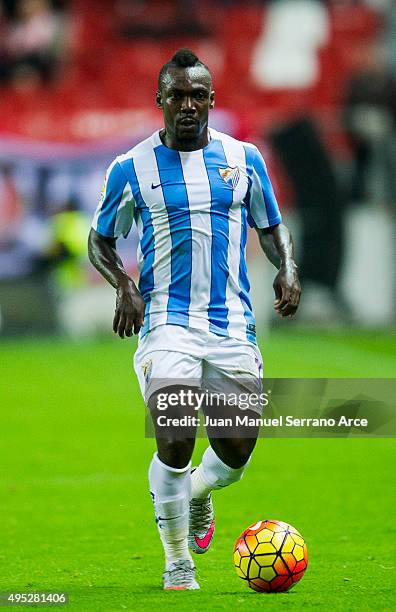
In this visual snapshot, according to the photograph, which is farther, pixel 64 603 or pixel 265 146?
pixel 265 146

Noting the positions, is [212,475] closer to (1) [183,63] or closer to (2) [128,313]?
(2) [128,313]

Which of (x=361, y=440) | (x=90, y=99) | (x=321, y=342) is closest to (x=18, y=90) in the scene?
(x=90, y=99)

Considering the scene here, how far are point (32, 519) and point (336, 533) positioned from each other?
177cm

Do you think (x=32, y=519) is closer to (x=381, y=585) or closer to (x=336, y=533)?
(x=336, y=533)

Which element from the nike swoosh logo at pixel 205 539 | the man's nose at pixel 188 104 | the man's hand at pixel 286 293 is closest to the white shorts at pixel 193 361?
the man's hand at pixel 286 293

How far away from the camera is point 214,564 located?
20.2 feet

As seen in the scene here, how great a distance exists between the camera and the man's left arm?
18.4 ft

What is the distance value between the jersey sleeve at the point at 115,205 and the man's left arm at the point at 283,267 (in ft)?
2.08

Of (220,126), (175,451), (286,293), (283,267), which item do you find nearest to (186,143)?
(283,267)

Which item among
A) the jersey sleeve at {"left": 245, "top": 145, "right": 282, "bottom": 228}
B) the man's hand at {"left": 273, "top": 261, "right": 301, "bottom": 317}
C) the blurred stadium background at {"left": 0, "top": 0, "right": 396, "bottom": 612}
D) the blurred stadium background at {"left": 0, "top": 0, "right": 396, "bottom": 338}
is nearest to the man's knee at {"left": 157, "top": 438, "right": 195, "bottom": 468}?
the man's hand at {"left": 273, "top": 261, "right": 301, "bottom": 317}

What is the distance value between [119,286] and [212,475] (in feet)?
3.34

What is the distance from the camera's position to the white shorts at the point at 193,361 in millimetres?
5508

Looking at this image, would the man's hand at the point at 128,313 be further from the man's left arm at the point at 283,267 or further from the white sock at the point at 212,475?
the white sock at the point at 212,475

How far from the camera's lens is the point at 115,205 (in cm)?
573
